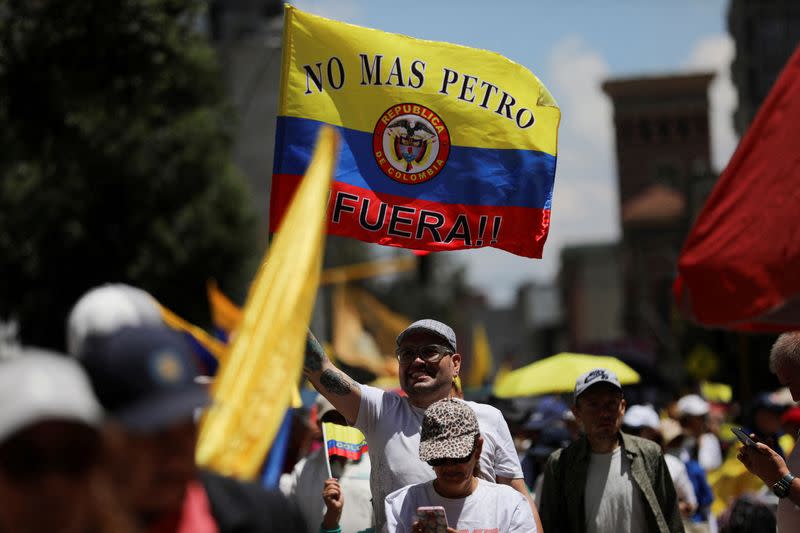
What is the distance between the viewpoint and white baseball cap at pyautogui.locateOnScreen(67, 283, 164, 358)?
2.80 meters

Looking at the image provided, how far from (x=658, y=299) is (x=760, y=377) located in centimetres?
5582

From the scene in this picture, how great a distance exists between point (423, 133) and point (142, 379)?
479cm

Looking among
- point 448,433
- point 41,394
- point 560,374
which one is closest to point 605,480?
point 448,433

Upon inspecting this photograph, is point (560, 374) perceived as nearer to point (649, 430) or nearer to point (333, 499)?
point (649, 430)

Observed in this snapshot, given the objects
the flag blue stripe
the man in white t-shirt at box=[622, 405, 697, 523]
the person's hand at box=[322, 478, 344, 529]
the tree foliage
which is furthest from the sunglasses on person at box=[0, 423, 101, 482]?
the tree foliage

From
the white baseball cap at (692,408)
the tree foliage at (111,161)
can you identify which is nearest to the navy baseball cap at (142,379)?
the white baseball cap at (692,408)

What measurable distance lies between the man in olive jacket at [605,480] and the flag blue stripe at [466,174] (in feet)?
3.76

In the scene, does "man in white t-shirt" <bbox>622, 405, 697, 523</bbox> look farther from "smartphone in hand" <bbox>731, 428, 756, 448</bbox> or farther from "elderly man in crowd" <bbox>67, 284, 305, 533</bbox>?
"elderly man in crowd" <bbox>67, 284, 305, 533</bbox>

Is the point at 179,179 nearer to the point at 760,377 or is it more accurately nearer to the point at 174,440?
the point at 760,377

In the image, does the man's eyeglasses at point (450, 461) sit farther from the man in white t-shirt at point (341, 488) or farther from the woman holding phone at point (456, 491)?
the man in white t-shirt at point (341, 488)

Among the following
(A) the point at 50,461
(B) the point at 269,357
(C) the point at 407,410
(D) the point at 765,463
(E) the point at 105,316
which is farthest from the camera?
(C) the point at 407,410

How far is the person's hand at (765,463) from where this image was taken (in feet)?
19.0

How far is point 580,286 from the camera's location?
117938mm

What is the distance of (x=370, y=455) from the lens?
20.0 feet
